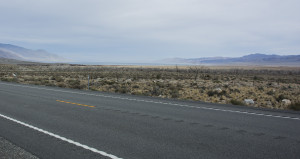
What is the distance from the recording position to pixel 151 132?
7.13 metres

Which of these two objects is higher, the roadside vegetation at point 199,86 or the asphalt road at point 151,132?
the asphalt road at point 151,132

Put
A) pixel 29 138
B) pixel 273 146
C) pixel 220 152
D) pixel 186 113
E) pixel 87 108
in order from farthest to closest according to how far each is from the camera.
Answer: pixel 87 108, pixel 186 113, pixel 29 138, pixel 273 146, pixel 220 152

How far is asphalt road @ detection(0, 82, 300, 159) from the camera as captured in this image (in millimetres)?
5566

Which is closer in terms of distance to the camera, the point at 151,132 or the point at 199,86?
the point at 151,132

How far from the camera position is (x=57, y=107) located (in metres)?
11.2

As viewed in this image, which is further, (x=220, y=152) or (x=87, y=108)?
(x=87, y=108)

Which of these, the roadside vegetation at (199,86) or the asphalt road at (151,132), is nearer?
the asphalt road at (151,132)

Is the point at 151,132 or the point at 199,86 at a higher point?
the point at 151,132

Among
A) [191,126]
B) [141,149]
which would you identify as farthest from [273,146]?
[141,149]

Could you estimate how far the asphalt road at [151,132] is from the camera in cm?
557

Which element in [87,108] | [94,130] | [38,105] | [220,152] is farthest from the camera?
[38,105]

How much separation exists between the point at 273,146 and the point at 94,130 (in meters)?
4.52

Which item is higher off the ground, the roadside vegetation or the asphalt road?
the asphalt road

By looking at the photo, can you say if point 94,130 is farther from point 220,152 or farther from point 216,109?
point 216,109
